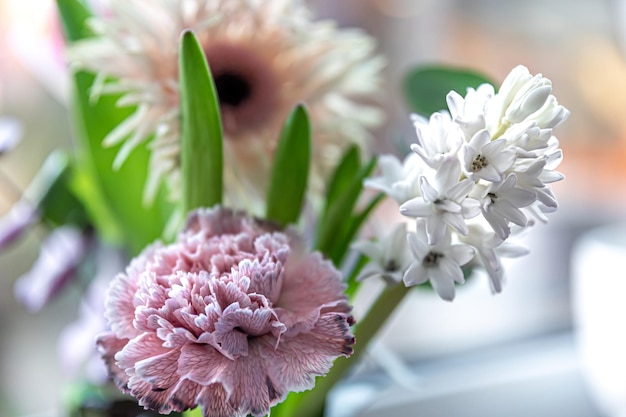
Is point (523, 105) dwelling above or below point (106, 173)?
above

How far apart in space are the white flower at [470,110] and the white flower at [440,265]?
0.05 m

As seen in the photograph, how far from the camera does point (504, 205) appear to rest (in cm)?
27

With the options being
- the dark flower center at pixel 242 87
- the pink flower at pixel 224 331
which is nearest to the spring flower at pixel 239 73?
the dark flower center at pixel 242 87

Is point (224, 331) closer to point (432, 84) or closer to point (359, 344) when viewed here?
point (359, 344)

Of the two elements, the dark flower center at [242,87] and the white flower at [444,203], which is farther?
the dark flower center at [242,87]

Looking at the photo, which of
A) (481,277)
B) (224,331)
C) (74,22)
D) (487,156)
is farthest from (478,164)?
(481,277)

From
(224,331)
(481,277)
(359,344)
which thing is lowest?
(481,277)

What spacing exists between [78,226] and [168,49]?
8.0 inches

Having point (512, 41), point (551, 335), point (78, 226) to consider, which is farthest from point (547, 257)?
point (78, 226)

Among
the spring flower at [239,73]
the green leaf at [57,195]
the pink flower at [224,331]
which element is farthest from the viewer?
the green leaf at [57,195]

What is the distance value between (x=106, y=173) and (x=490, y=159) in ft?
0.93

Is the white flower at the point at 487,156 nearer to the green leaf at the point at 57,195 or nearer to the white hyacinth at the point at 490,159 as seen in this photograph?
the white hyacinth at the point at 490,159

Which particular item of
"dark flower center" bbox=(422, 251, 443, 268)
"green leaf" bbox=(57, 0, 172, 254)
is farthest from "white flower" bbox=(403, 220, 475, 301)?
"green leaf" bbox=(57, 0, 172, 254)

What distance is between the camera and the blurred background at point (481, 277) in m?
0.63
